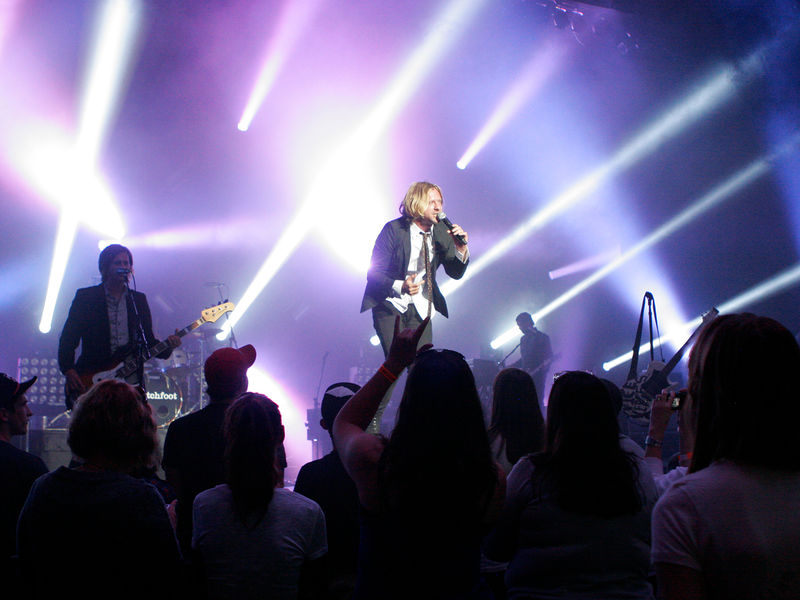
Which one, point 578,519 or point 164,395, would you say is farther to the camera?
point 164,395

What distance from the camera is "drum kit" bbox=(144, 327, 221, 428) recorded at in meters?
6.95

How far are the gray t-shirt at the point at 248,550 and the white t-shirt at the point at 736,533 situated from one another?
1.11 m

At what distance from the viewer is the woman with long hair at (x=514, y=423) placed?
2578 mm

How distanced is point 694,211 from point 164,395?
747cm

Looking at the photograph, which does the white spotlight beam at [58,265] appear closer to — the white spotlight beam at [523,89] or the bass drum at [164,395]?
the bass drum at [164,395]

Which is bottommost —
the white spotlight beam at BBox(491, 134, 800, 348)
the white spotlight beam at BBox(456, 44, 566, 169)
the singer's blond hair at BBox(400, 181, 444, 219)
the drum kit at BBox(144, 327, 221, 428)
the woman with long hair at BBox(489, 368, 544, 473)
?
the woman with long hair at BBox(489, 368, 544, 473)

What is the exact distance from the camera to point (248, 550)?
5.98 feet

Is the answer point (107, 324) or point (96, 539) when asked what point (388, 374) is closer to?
point (96, 539)

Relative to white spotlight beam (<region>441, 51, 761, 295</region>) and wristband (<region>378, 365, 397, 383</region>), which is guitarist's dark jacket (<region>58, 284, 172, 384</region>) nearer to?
wristband (<region>378, 365, 397, 383</region>)

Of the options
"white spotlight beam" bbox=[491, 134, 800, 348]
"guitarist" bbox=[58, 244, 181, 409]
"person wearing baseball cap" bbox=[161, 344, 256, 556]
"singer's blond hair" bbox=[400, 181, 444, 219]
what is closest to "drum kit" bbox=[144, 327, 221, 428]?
"guitarist" bbox=[58, 244, 181, 409]

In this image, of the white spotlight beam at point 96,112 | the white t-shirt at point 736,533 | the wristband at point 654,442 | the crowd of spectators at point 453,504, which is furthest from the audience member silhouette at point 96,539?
the white spotlight beam at point 96,112

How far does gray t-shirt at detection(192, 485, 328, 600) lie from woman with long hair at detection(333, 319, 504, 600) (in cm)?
37

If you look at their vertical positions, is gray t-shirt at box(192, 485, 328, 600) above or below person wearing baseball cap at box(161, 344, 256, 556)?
below

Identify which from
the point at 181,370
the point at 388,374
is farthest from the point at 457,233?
the point at 181,370
